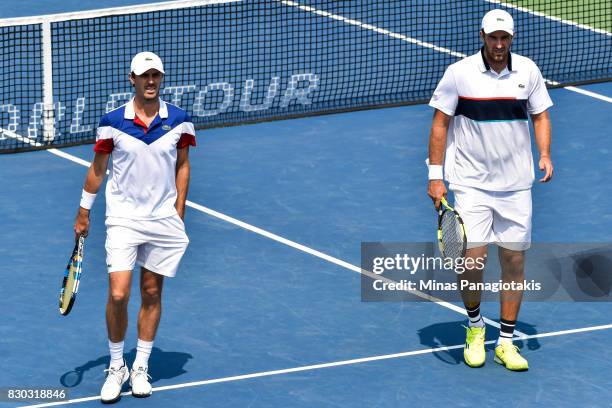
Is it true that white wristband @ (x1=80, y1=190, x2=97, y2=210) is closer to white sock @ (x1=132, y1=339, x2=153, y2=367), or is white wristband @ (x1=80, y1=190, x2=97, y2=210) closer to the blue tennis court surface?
white sock @ (x1=132, y1=339, x2=153, y2=367)

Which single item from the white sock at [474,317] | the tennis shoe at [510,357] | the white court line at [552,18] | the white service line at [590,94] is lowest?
the tennis shoe at [510,357]

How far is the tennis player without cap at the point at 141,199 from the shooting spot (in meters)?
10.9

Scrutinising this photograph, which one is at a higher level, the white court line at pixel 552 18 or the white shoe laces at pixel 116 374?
the white court line at pixel 552 18

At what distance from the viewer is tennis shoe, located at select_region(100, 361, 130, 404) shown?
11.1 metres

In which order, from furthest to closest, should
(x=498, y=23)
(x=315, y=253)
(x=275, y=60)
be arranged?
(x=275, y=60) < (x=315, y=253) < (x=498, y=23)

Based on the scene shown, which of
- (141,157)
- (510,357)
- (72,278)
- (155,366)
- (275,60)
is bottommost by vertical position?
(155,366)

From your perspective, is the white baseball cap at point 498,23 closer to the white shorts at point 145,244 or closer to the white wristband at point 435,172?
the white wristband at point 435,172

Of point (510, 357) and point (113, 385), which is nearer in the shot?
point (113, 385)

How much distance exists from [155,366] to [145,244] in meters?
1.20

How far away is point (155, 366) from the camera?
11.9 m

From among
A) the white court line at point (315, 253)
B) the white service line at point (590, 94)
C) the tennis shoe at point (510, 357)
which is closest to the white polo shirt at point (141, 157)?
the tennis shoe at point (510, 357)

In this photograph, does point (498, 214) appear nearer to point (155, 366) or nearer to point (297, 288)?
point (297, 288)

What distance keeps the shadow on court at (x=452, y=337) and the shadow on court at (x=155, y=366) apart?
192 centimetres

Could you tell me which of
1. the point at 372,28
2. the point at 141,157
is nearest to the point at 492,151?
the point at 141,157
